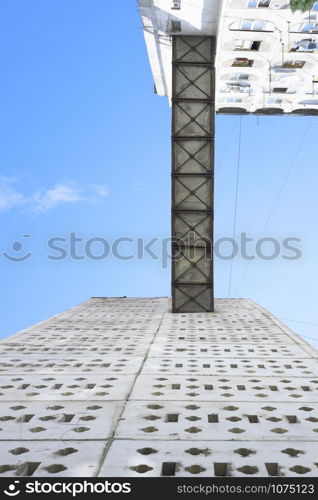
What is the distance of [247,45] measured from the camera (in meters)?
23.7

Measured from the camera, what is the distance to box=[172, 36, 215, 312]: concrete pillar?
22.7 metres

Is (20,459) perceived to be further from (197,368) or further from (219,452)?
(197,368)

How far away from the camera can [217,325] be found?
20.6m

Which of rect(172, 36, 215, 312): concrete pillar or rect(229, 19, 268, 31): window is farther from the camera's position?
rect(172, 36, 215, 312): concrete pillar

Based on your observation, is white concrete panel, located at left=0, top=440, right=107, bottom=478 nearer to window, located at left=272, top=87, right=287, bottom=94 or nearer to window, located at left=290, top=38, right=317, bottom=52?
window, located at left=290, top=38, right=317, bottom=52

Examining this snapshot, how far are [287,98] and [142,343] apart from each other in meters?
21.5

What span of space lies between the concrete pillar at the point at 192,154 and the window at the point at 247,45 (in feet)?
5.19

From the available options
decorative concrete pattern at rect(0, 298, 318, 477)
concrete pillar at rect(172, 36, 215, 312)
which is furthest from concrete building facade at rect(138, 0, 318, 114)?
decorative concrete pattern at rect(0, 298, 318, 477)

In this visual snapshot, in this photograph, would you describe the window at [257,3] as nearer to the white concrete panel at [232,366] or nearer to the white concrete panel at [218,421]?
the white concrete panel at [232,366]

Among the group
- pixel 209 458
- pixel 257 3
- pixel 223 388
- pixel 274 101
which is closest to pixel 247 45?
pixel 257 3
